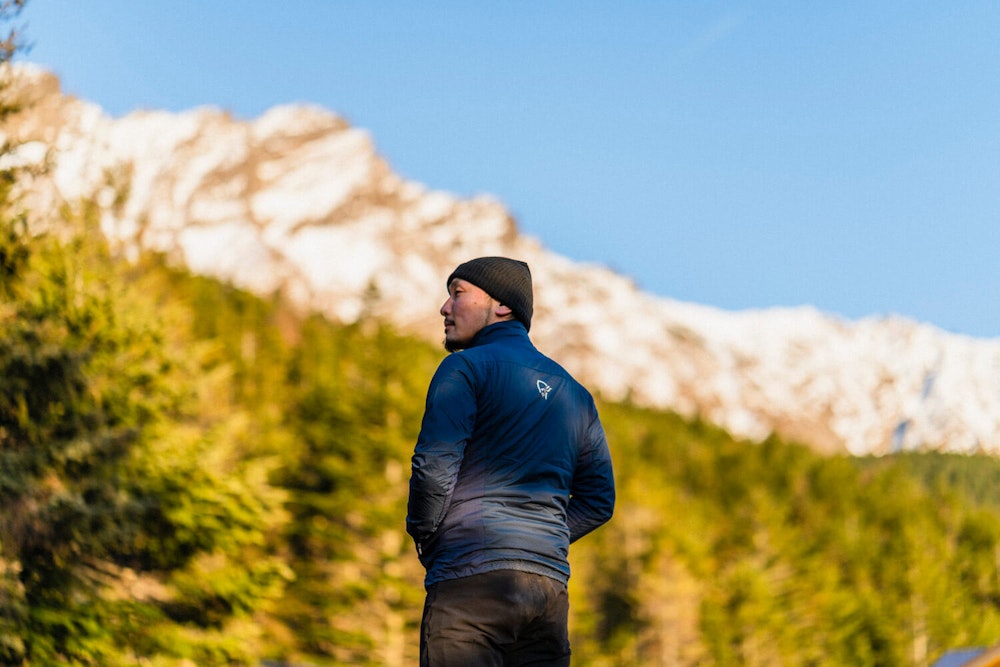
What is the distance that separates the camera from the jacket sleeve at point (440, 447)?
146 inches

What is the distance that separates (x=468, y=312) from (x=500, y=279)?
18 cm

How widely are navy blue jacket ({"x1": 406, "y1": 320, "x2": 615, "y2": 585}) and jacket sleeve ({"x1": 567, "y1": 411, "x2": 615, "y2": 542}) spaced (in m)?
0.21

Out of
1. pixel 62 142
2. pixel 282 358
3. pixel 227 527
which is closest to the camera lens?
pixel 62 142

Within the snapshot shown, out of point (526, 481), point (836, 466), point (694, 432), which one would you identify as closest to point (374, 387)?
point (526, 481)

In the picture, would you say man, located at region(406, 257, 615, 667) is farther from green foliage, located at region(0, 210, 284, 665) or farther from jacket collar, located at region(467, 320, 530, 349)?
green foliage, located at region(0, 210, 284, 665)

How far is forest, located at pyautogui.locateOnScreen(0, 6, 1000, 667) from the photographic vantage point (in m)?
14.4

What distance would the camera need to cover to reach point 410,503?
3.68 m

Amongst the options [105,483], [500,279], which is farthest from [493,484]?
[105,483]

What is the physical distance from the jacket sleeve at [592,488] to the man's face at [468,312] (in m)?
0.62

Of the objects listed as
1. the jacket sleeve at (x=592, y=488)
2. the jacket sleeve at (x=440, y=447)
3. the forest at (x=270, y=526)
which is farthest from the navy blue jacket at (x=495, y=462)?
the forest at (x=270, y=526)

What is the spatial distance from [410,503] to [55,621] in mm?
12134

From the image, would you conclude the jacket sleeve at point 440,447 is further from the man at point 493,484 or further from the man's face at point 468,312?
the man's face at point 468,312

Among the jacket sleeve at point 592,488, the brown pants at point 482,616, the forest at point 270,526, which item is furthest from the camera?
the forest at point 270,526

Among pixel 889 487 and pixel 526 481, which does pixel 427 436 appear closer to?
pixel 526 481
